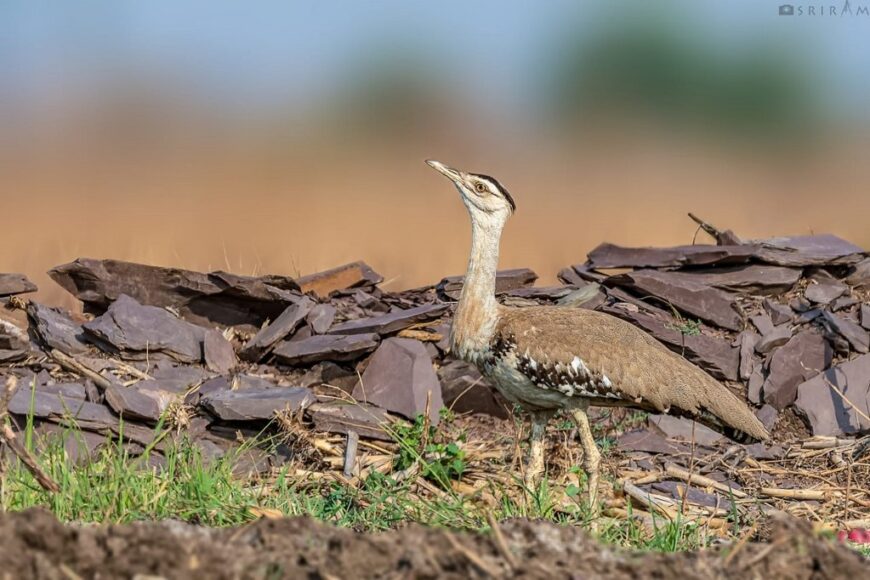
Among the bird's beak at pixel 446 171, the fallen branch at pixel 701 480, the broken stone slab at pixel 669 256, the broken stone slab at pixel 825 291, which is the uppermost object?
the bird's beak at pixel 446 171

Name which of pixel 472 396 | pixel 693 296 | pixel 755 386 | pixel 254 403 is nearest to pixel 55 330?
pixel 254 403

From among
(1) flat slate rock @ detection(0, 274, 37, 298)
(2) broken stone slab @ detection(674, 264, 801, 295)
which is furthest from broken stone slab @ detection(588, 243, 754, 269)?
(1) flat slate rock @ detection(0, 274, 37, 298)

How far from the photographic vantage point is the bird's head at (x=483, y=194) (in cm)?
615

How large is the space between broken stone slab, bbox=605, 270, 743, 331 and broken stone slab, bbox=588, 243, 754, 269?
1.09 ft

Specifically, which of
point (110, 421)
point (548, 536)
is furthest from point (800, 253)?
point (548, 536)

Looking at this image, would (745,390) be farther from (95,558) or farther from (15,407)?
(95,558)

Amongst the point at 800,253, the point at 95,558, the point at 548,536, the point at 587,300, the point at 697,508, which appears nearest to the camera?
the point at 95,558

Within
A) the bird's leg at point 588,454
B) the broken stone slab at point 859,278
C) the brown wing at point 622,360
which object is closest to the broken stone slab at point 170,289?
the brown wing at point 622,360

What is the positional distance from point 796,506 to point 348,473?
268 cm

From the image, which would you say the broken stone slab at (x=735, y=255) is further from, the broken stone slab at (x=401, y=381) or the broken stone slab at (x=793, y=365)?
the broken stone slab at (x=401, y=381)

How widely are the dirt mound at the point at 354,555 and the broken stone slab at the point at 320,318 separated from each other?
5.15m

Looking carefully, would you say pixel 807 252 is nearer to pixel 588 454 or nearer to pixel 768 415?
pixel 768 415

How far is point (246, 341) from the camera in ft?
27.1

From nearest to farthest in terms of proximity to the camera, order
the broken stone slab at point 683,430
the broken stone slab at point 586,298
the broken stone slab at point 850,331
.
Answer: the broken stone slab at point 683,430 → the broken stone slab at point 850,331 → the broken stone slab at point 586,298
